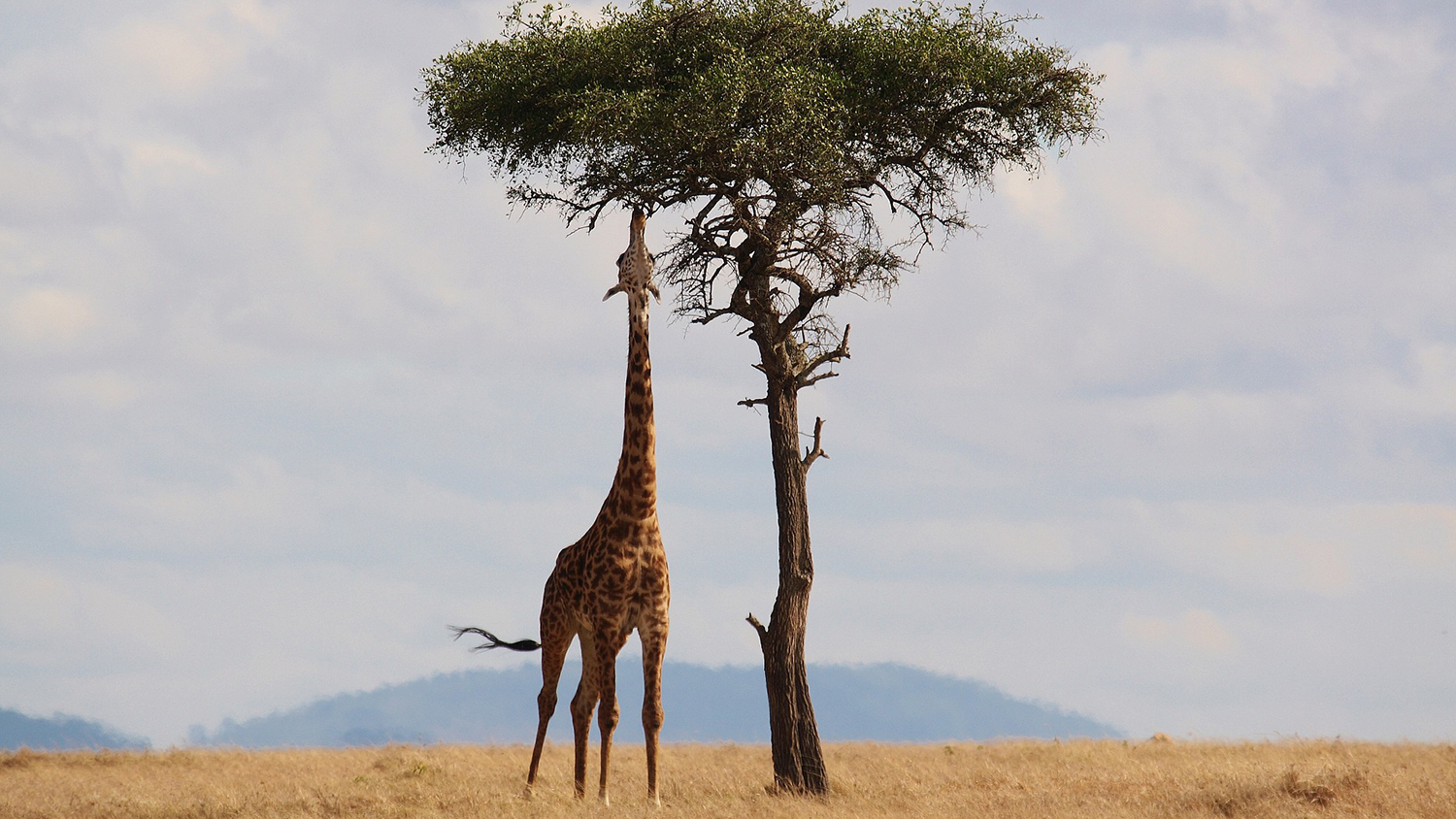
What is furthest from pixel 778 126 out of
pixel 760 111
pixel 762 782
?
pixel 762 782

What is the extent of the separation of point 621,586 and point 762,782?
5245 mm

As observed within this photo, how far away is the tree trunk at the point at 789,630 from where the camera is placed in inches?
688

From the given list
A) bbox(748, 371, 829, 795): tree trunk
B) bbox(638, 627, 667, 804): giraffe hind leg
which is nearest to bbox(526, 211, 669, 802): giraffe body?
bbox(638, 627, 667, 804): giraffe hind leg

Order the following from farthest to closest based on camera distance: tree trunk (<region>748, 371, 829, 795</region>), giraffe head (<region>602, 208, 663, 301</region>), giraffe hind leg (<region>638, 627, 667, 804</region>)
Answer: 1. tree trunk (<region>748, 371, 829, 795</region>)
2. giraffe head (<region>602, 208, 663, 301</region>)
3. giraffe hind leg (<region>638, 627, 667, 804</region>)

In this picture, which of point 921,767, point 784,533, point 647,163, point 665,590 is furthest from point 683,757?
point 647,163

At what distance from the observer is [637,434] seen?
15.9 m

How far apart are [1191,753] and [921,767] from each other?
20.1ft

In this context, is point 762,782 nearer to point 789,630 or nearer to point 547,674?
point 789,630

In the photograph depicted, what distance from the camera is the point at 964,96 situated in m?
19.2

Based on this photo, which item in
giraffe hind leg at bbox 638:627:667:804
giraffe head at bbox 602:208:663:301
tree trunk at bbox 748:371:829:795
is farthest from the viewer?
tree trunk at bbox 748:371:829:795

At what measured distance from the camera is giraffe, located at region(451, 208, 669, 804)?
15180 mm

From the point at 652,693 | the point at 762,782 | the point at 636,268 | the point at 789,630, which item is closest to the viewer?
the point at 652,693

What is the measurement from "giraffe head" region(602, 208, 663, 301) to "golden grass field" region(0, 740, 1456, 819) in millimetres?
6493

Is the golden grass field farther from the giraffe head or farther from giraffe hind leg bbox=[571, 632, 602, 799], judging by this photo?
the giraffe head
